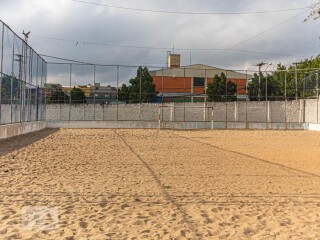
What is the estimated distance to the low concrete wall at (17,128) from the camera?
1748cm

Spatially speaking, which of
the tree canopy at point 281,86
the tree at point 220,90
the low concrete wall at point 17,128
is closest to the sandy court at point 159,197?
the low concrete wall at point 17,128

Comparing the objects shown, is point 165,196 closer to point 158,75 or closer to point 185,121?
point 185,121

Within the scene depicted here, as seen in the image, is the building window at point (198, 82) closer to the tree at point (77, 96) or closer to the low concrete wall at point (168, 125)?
the tree at point (77, 96)

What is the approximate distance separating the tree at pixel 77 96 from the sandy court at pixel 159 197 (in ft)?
75.0

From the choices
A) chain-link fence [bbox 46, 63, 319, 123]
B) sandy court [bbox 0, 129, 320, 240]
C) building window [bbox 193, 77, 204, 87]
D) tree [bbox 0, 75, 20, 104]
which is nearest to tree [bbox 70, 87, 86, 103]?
chain-link fence [bbox 46, 63, 319, 123]

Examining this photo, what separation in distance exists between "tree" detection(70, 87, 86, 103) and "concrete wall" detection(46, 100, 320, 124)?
0.68 metres

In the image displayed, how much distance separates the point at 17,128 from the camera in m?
20.2

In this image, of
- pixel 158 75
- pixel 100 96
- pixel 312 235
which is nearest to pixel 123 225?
pixel 312 235

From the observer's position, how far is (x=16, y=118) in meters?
20.3

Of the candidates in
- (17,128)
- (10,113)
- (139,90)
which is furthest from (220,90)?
(10,113)

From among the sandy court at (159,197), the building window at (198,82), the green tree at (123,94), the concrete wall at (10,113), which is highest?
the building window at (198,82)

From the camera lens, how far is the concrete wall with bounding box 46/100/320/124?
106ft

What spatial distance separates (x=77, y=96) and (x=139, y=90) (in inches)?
230

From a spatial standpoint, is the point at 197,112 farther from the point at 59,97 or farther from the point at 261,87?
the point at 59,97
